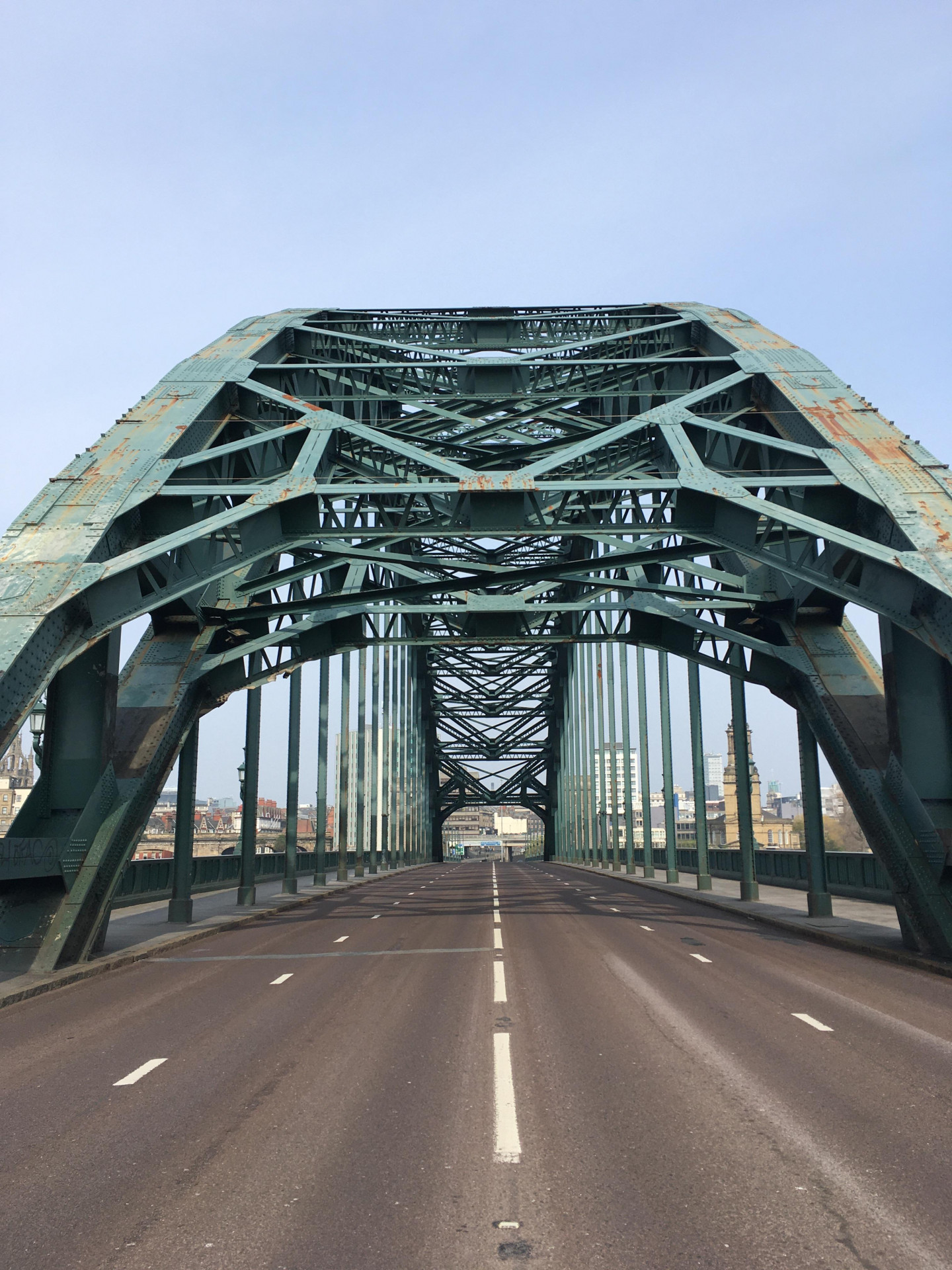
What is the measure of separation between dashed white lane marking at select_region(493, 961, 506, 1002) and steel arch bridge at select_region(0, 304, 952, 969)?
613cm

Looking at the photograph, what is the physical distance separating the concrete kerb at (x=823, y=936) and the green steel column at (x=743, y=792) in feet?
2.20

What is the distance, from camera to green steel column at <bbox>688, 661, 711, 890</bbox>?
34.1 m

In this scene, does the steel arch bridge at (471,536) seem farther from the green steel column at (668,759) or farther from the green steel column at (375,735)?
the green steel column at (375,735)

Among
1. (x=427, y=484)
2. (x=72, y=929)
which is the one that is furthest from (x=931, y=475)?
(x=72, y=929)

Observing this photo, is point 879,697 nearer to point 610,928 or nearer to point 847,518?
point 847,518

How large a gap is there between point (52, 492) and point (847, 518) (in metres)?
12.2

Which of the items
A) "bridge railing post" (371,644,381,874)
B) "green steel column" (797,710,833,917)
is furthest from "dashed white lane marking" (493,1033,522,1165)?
"bridge railing post" (371,644,381,874)

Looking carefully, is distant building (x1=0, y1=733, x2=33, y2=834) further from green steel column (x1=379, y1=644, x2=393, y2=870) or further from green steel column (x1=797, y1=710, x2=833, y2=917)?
green steel column (x1=797, y1=710, x2=833, y2=917)

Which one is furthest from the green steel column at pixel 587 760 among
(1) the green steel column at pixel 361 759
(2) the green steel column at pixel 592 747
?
(1) the green steel column at pixel 361 759

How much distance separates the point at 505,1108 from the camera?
7.02 metres

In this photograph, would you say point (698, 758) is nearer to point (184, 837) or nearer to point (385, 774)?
point (184, 837)

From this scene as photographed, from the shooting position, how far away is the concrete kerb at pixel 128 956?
12827mm

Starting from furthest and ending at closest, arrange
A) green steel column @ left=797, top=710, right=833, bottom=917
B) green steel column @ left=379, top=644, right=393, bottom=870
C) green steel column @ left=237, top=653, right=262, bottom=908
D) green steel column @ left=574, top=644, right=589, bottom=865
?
green steel column @ left=574, top=644, right=589, bottom=865 → green steel column @ left=379, top=644, right=393, bottom=870 → green steel column @ left=237, top=653, right=262, bottom=908 → green steel column @ left=797, top=710, right=833, bottom=917

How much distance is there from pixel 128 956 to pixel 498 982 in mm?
6654
